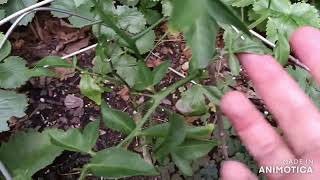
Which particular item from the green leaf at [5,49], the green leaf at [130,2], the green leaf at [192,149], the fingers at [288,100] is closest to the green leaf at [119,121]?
the green leaf at [192,149]

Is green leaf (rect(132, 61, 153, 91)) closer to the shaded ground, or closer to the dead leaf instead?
the shaded ground

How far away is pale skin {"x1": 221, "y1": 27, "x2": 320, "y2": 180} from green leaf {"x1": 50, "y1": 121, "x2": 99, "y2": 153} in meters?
0.24

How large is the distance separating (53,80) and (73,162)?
253 mm

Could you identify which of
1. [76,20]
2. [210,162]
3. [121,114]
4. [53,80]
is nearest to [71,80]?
[53,80]

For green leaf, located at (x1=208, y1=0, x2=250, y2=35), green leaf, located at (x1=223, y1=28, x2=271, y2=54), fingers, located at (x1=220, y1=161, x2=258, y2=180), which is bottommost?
fingers, located at (x1=220, y1=161, x2=258, y2=180)

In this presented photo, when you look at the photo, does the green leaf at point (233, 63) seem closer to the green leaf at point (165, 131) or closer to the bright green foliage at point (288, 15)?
the green leaf at point (165, 131)

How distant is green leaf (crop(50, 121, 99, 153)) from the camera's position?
0.92 metres

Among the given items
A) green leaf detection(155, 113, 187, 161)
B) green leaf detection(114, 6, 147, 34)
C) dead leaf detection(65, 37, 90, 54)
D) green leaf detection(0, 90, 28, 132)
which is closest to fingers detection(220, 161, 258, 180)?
green leaf detection(155, 113, 187, 161)

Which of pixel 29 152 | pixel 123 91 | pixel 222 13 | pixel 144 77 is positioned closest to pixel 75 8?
pixel 123 91

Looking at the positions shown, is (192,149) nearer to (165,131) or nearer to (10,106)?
(165,131)

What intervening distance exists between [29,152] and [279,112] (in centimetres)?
62

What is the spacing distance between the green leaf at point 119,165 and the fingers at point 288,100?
0.26 m

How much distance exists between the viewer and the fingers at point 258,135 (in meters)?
0.96

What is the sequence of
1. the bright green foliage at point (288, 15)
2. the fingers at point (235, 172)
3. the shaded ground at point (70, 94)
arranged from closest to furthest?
the fingers at point (235, 172) < the bright green foliage at point (288, 15) < the shaded ground at point (70, 94)
